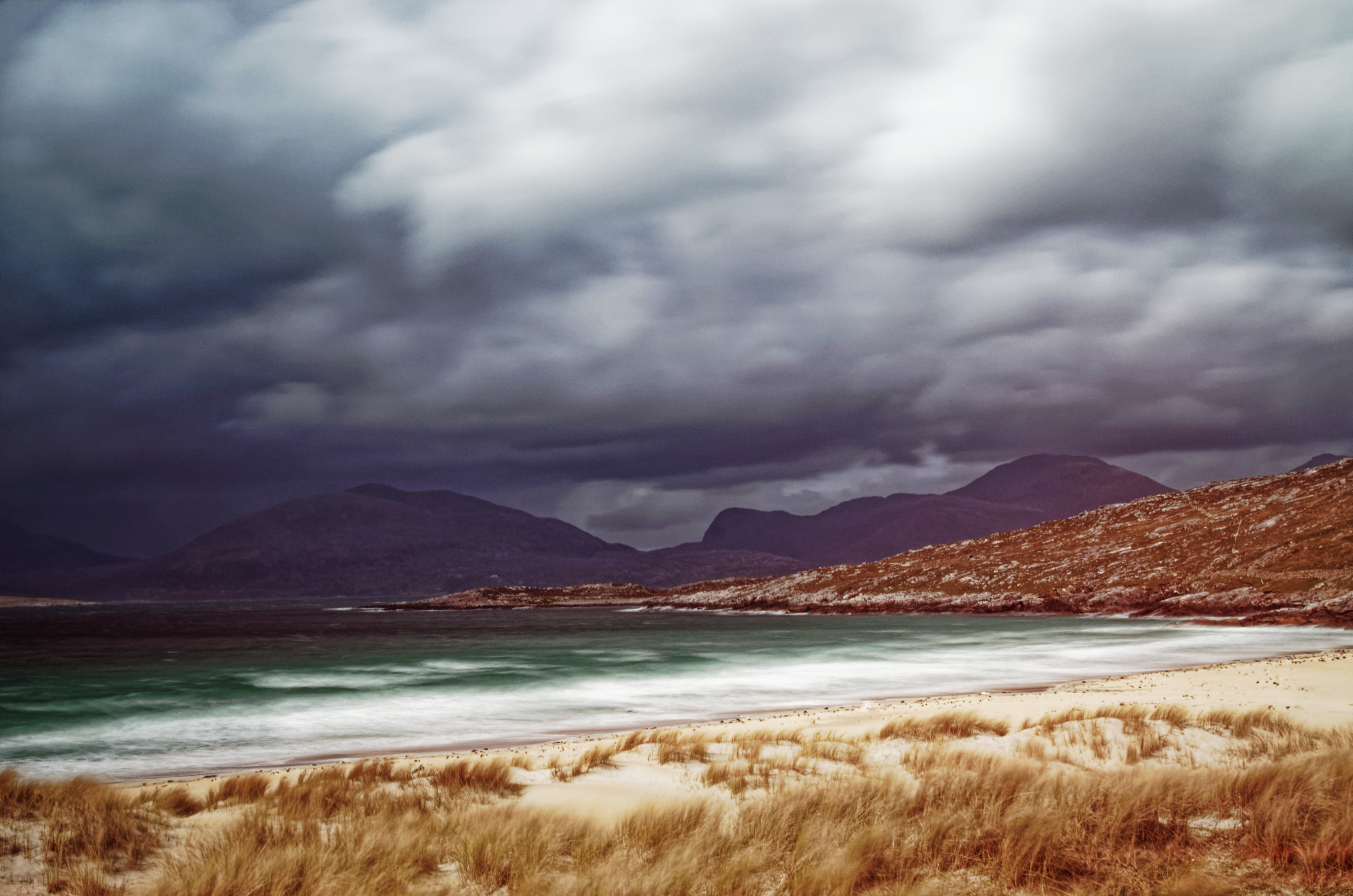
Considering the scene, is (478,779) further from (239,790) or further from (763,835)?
(763,835)

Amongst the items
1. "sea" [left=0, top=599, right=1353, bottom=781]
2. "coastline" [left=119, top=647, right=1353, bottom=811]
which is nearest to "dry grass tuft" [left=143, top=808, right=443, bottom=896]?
"coastline" [left=119, top=647, right=1353, bottom=811]

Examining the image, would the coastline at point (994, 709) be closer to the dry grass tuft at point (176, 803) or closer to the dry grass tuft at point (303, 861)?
the dry grass tuft at point (176, 803)

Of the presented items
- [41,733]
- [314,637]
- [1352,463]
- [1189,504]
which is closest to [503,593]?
[314,637]

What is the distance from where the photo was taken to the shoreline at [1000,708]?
14.4 meters

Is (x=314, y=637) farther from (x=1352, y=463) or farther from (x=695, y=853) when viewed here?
(x=1352, y=463)

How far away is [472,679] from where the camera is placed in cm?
3094

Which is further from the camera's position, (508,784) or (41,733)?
(41,733)

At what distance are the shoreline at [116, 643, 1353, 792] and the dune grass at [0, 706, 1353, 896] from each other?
2662 mm

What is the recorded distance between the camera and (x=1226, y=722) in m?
13.1

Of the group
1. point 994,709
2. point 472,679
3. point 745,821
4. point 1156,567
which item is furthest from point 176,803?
point 1156,567

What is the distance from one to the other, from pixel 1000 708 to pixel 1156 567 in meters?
61.1

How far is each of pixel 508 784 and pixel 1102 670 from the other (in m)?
25.6

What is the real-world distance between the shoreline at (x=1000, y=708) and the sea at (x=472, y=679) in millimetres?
559

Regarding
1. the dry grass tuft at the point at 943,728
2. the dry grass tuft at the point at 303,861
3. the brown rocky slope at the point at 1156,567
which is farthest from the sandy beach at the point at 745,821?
the brown rocky slope at the point at 1156,567
